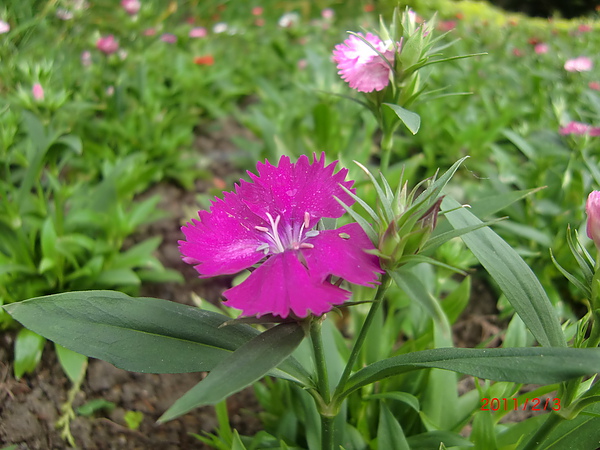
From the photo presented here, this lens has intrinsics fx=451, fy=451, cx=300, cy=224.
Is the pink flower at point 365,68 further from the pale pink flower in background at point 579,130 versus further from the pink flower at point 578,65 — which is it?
the pink flower at point 578,65

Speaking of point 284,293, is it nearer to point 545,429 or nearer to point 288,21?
point 545,429

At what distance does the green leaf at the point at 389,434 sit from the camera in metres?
1.01

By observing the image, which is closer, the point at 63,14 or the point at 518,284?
the point at 518,284

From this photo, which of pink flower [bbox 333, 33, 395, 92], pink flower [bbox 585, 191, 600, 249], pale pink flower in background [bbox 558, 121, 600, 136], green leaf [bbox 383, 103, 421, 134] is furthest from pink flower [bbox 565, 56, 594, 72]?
pink flower [bbox 585, 191, 600, 249]

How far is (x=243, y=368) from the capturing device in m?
0.61

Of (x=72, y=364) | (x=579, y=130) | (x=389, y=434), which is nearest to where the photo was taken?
(x=389, y=434)

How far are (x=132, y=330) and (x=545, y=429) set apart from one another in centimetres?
74

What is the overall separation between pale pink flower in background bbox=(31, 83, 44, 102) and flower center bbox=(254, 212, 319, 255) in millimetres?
1496

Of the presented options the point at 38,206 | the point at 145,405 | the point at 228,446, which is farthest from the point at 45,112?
the point at 228,446

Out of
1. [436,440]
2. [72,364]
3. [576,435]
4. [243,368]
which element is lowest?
[72,364]

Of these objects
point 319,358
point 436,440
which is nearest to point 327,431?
point 319,358

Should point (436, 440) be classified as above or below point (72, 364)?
above

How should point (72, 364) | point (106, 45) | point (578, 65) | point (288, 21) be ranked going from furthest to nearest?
point (288, 21) < point (578, 65) < point (106, 45) < point (72, 364)

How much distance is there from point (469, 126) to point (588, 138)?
0.73 metres
